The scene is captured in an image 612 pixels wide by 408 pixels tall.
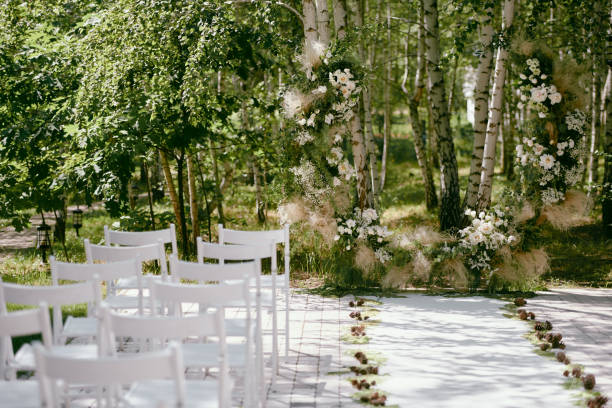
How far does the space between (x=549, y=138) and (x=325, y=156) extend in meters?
2.60

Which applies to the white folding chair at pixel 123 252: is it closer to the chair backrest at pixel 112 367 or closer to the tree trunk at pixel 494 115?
the chair backrest at pixel 112 367

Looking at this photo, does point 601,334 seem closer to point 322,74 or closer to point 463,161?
point 322,74

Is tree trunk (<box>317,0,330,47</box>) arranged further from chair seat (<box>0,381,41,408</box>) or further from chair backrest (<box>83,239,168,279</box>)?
chair seat (<box>0,381,41,408</box>)

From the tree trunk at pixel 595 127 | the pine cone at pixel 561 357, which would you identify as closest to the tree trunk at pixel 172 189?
the pine cone at pixel 561 357

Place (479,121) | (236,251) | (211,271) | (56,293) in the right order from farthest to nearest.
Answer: (479,121), (236,251), (211,271), (56,293)

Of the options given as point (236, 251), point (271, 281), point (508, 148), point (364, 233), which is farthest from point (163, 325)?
point (508, 148)

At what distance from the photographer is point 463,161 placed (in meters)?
23.2

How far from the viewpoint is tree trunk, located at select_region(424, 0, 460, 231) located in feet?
30.7

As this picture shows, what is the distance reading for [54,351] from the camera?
412 cm

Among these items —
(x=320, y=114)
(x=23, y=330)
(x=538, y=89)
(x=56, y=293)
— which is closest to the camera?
(x=23, y=330)

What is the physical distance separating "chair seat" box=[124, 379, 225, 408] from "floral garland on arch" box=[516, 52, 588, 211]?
5375mm

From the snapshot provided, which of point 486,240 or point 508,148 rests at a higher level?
point 508,148

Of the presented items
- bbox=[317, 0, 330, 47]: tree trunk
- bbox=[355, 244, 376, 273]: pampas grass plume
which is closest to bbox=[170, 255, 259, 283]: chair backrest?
bbox=[355, 244, 376, 273]: pampas grass plume

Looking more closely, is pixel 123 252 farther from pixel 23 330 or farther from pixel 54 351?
pixel 23 330
